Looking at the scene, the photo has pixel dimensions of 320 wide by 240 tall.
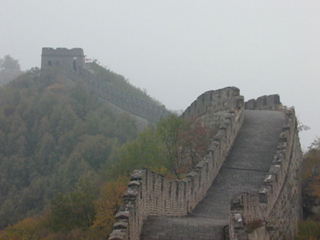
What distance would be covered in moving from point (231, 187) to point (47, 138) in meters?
39.8

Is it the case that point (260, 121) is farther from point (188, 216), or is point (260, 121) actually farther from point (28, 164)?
point (28, 164)

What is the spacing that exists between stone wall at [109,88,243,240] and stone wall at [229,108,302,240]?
1793 mm

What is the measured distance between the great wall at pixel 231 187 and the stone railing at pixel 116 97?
97.2 feet

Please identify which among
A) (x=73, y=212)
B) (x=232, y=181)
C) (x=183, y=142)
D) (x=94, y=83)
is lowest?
(x=73, y=212)

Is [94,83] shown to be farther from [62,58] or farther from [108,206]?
[108,206]

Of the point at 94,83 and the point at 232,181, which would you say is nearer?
the point at 232,181

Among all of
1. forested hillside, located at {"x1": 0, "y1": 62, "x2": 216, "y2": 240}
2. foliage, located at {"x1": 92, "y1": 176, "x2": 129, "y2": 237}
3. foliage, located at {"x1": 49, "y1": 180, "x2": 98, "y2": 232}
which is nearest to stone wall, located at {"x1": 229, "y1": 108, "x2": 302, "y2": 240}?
forested hillside, located at {"x1": 0, "y1": 62, "x2": 216, "y2": 240}

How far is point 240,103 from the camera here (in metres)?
21.4

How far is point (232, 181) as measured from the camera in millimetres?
16516

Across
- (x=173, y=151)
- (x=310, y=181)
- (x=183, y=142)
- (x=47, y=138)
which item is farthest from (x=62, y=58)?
(x=310, y=181)

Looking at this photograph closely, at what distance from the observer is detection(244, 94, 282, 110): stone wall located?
25.3 metres

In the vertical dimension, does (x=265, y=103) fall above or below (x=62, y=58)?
below

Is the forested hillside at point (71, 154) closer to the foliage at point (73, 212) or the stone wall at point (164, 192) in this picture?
the foliage at point (73, 212)

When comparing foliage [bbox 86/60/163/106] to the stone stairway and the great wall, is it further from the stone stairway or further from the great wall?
the stone stairway
